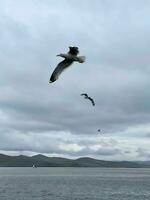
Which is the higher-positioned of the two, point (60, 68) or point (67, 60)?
point (67, 60)

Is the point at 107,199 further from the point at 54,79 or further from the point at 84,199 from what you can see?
the point at 54,79

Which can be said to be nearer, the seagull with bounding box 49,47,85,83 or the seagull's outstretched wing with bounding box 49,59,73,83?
the seagull with bounding box 49,47,85,83

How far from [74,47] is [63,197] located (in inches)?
4185

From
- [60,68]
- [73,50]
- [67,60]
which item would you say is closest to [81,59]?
[67,60]

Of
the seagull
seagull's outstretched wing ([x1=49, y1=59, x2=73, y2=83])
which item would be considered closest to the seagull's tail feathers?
the seagull

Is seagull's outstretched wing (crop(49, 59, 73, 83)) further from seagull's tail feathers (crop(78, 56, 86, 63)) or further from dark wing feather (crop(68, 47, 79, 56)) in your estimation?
dark wing feather (crop(68, 47, 79, 56))

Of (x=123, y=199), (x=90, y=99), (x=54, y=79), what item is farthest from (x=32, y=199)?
(x=54, y=79)

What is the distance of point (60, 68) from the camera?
23.4m

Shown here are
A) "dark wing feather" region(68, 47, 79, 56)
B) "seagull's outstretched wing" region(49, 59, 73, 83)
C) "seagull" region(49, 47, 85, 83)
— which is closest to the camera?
"dark wing feather" region(68, 47, 79, 56)

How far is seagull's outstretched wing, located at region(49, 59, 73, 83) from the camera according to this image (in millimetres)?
22806

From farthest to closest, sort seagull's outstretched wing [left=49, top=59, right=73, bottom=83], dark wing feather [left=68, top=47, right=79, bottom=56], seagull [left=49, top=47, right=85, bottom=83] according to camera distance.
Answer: seagull's outstretched wing [left=49, top=59, right=73, bottom=83], seagull [left=49, top=47, right=85, bottom=83], dark wing feather [left=68, top=47, right=79, bottom=56]

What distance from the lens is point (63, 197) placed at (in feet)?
412

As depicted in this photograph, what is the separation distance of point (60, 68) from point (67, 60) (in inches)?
18.1

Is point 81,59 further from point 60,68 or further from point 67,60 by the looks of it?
point 60,68
